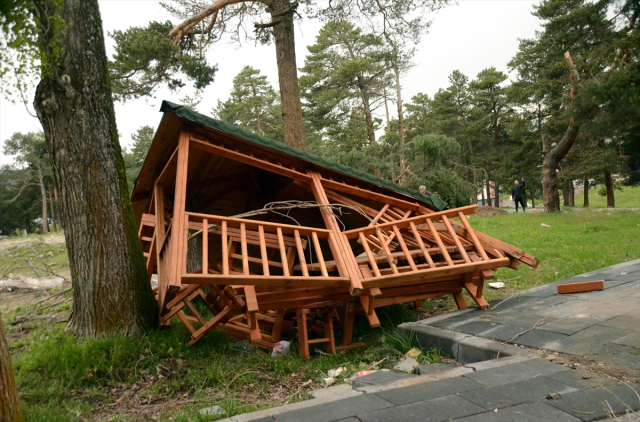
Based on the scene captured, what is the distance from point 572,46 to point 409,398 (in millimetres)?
18284

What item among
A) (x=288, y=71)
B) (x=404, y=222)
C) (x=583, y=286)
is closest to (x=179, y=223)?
(x=404, y=222)

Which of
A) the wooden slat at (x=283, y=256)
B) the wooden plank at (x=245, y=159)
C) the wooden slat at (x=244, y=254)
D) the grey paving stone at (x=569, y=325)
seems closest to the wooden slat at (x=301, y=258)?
the wooden slat at (x=283, y=256)

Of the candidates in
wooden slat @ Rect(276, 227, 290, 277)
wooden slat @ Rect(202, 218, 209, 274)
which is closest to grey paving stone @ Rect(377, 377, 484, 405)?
wooden slat @ Rect(276, 227, 290, 277)

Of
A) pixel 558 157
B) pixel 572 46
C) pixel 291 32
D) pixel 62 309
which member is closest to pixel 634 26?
pixel 572 46

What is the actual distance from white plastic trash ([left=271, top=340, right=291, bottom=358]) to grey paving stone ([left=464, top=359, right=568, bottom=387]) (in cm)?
310

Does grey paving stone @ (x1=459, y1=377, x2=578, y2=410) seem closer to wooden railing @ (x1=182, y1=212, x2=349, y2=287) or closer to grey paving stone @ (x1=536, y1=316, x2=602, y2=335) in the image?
grey paving stone @ (x1=536, y1=316, x2=602, y2=335)

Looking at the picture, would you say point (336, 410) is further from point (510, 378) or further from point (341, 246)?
point (341, 246)

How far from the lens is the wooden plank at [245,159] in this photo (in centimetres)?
664

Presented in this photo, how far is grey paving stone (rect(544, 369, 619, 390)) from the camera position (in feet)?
10.4

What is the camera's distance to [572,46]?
17234 mm

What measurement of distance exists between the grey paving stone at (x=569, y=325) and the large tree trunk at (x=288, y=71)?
803cm

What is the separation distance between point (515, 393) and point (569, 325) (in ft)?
6.64

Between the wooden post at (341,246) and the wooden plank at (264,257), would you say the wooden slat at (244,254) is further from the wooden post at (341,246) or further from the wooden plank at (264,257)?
the wooden post at (341,246)

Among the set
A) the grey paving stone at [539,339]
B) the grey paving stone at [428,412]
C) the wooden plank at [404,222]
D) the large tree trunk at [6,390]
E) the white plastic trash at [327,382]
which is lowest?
the white plastic trash at [327,382]
